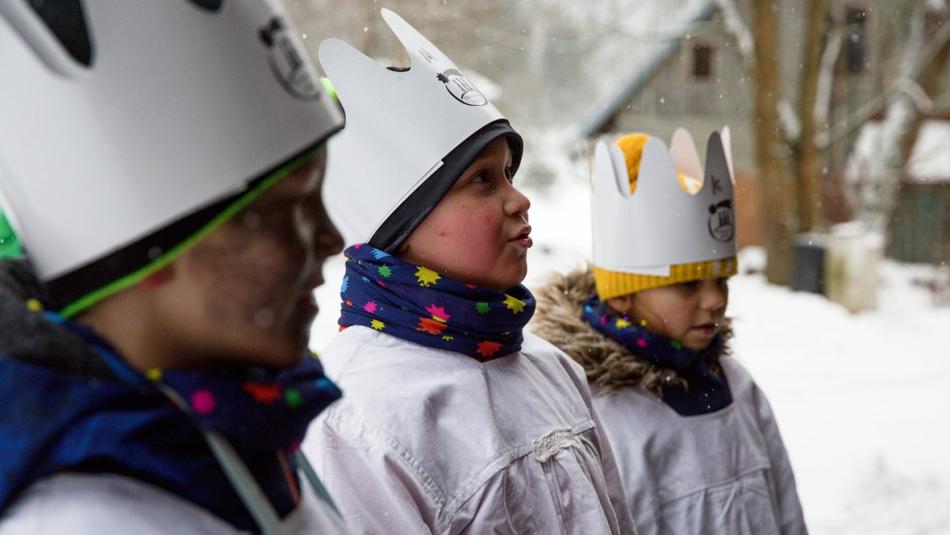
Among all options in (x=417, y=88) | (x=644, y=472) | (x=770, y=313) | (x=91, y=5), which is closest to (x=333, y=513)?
(x=91, y=5)

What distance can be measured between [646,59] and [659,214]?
31.2ft

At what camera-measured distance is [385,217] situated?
1.38 meters

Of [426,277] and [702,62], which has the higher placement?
[702,62]

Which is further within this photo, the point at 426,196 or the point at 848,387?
the point at 848,387

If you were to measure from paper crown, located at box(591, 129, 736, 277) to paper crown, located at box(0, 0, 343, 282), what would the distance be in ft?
4.41

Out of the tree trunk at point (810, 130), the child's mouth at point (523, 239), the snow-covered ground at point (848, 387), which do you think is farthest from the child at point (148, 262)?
the tree trunk at point (810, 130)

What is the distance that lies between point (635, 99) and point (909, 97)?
3.31 meters

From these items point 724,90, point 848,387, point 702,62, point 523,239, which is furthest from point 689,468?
point 702,62

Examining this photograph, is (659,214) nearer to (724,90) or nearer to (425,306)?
(425,306)

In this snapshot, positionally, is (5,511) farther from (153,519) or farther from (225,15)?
(225,15)

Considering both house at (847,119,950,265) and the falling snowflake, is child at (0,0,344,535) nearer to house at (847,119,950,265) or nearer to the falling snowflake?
the falling snowflake

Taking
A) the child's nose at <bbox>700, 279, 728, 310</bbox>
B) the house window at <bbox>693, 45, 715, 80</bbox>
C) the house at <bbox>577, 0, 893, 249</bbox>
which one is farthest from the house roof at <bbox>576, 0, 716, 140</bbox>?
the child's nose at <bbox>700, 279, 728, 310</bbox>

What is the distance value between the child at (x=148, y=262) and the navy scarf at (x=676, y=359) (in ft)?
4.17

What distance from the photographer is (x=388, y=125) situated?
55.3 inches
